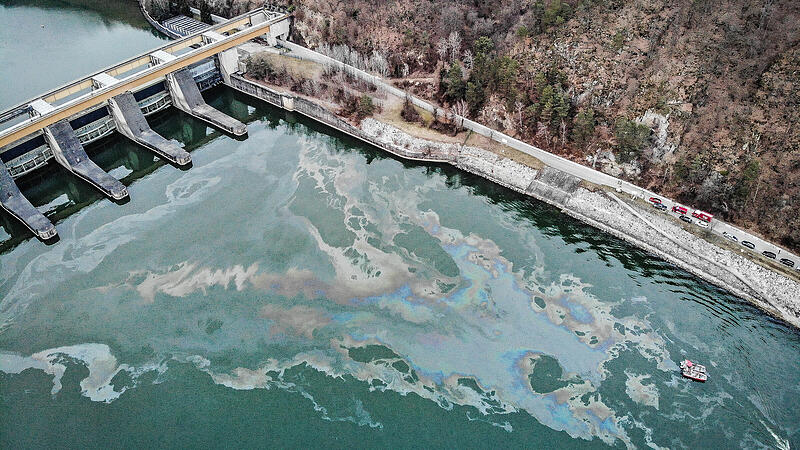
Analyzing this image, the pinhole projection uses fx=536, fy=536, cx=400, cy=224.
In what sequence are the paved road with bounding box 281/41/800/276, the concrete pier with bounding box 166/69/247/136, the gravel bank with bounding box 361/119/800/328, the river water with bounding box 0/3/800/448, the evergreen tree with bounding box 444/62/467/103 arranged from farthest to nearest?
the concrete pier with bounding box 166/69/247/136 < the evergreen tree with bounding box 444/62/467/103 < the paved road with bounding box 281/41/800/276 < the gravel bank with bounding box 361/119/800/328 < the river water with bounding box 0/3/800/448

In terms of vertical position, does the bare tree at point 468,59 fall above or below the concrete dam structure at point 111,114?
above

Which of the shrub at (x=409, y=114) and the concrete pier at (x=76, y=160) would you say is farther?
the shrub at (x=409, y=114)

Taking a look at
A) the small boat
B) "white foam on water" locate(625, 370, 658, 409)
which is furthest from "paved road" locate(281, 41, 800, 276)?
"white foam on water" locate(625, 370, 658, 409)

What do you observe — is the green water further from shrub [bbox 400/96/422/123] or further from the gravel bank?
shrub [bbox 400/96/422/123]

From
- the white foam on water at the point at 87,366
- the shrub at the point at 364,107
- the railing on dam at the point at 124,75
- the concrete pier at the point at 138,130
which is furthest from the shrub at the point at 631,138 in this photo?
the railing on dam at the point at 124,75

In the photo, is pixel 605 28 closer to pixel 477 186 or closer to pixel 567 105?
pixel 567 105

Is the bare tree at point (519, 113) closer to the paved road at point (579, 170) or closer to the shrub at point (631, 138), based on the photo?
the paved road at point (579, 170)
